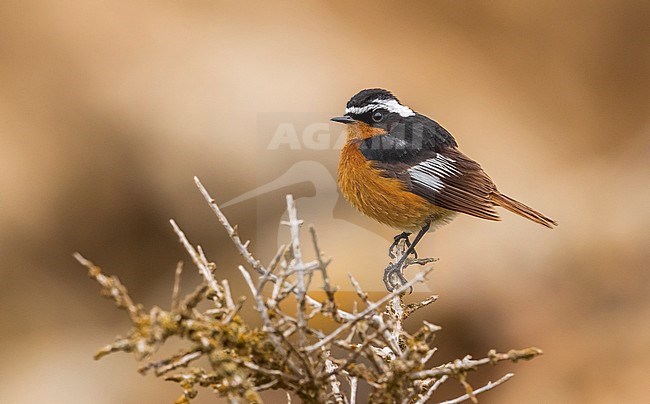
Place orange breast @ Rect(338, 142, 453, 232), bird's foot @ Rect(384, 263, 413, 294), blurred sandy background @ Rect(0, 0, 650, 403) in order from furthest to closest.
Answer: blurred sandy background @ Rect(0, 0, 650, 403) < orange breast @ Rect(338, 142, 453, 232) < bird's foot @ Rect(384, 263, 413, 294)

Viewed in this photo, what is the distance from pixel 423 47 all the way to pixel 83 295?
5.09 meters

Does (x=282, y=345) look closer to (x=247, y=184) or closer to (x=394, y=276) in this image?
(x=394, y=276)

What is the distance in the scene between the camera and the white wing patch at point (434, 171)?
3.68 m

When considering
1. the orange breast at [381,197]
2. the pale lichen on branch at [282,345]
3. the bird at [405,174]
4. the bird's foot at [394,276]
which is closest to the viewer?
the pale lichen on branch at [282,345]

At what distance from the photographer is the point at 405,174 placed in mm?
3918

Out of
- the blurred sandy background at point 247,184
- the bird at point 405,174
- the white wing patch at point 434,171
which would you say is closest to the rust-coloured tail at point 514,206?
the bird at point 405,174

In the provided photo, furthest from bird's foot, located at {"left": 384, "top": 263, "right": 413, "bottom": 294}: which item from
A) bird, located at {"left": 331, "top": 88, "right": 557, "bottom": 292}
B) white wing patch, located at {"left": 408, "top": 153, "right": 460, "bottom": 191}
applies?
white wing patch, located at {"left": 408, "top": 153, "right": 460, "bottom": 191}

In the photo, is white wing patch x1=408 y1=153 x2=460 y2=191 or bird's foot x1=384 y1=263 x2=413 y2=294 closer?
bird's foot x1=384 y1=263 x2=413 y2=294

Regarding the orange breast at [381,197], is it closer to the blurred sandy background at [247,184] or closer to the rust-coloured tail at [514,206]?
the rust-coloured tail at [514,206]

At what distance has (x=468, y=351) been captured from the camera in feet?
29.5

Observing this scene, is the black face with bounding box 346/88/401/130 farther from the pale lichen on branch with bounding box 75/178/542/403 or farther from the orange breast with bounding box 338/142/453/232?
the pale lichen on branch with bounding box 75/178/542/403

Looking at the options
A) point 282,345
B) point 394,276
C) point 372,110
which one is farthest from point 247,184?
point 282,345

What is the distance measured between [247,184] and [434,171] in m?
6.27

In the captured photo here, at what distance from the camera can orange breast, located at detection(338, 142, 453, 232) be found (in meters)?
3.82
